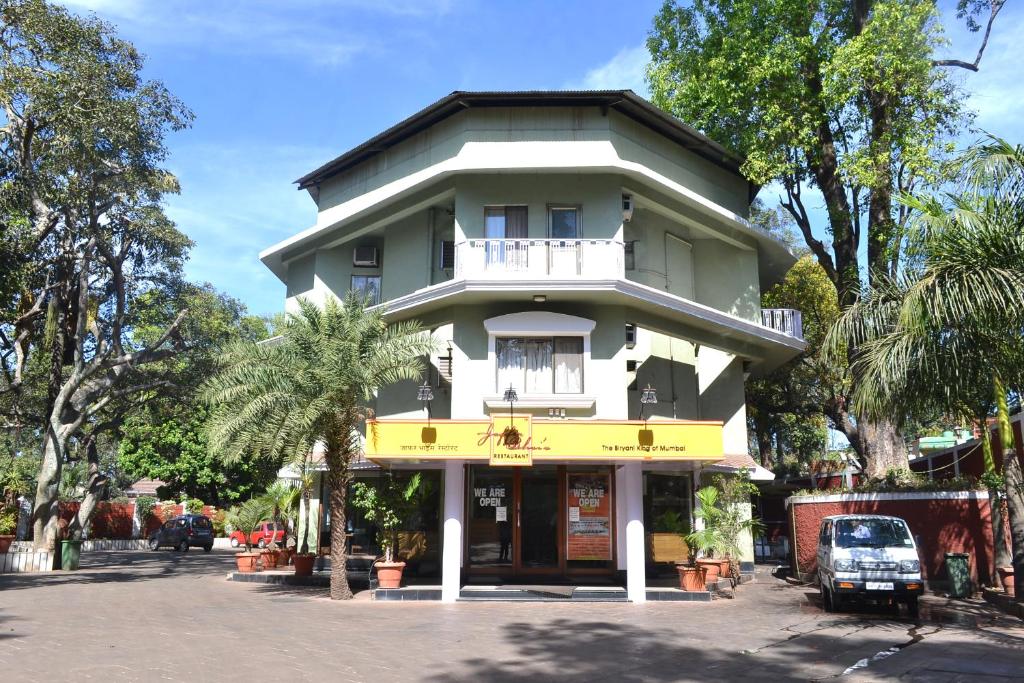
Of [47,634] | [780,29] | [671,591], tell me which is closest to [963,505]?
[671,591]

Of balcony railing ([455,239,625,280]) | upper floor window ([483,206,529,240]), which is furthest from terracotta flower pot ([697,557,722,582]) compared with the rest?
upper floor window ([483,206,529,240])

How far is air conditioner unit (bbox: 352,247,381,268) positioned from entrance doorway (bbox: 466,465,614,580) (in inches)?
285

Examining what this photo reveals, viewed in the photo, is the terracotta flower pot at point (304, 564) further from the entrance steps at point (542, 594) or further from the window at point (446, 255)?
the window at point (446, 255)

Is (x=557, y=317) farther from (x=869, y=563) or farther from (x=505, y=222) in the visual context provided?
(x=869, y=563)

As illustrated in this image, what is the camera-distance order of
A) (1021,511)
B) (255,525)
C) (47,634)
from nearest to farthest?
(47,634) → (1021,511) → (255,525)

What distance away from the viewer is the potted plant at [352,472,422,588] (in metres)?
16.9

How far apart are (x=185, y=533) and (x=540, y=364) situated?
25.7m

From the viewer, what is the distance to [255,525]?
22.9m

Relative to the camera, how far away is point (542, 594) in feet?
53.7

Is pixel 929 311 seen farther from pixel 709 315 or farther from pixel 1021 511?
pixel 709 315

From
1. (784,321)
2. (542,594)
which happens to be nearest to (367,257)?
(542,594)

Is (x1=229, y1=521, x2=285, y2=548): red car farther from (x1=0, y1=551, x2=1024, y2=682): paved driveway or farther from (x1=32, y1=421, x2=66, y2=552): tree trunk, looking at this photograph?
(x1=0, y1=551, x2=1024, y2=682): paved driveway

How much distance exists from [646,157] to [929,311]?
9845 mm

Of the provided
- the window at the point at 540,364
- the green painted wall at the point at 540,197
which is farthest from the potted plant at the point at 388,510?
the green painted wall at the point at 540,197
